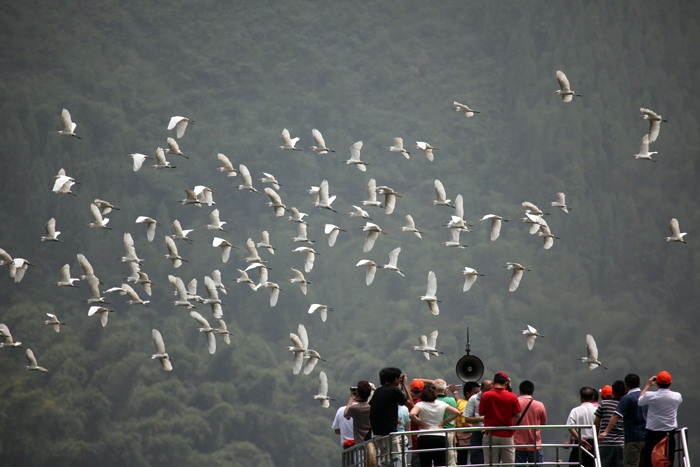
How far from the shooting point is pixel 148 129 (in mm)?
104625

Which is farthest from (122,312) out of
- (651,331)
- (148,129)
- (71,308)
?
(651,331)

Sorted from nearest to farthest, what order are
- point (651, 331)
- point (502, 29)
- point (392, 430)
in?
1. point (392, 430)
2. point (651, 331)
3. point (502, 29)

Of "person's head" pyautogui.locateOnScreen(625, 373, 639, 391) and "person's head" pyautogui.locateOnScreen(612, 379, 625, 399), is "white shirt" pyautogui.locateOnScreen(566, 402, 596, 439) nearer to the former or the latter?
"person's head" pyautogui.locateOnScreen(612, 379, 625, 399)

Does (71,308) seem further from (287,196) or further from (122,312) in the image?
(287,196)

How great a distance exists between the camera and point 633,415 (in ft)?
41.9

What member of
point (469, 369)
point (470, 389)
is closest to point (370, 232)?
point (469, 369)

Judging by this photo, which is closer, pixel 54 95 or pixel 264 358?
pixel 264 358

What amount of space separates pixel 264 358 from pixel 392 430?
73091 millimetres

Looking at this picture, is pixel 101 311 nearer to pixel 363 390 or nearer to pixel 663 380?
pixel 363 390

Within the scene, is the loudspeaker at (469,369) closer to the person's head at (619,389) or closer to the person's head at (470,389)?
the person's head at (470,389)

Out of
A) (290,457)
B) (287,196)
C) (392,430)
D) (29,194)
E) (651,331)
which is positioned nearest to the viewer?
(392,430)

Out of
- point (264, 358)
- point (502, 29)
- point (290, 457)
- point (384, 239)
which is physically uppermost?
point (502, 29)

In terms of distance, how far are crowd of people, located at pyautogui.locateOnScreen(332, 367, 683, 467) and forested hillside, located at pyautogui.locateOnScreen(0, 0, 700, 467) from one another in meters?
64.1

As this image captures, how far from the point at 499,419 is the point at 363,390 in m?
1.69
